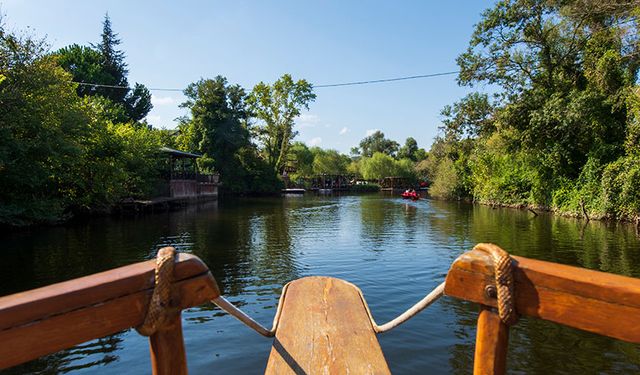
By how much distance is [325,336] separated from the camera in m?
2.69

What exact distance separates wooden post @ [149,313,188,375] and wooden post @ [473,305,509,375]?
48.1 inches

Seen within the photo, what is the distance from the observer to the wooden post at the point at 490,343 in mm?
1602

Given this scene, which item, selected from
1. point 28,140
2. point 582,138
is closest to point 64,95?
point 28,140

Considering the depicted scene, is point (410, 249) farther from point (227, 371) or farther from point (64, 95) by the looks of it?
point (64, 95)

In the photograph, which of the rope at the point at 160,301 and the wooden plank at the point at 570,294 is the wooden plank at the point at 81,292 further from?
the wooden plank at the point at 570,294

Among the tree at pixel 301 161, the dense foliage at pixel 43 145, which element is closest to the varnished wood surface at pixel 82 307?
the dense foliage at pixel 43 145

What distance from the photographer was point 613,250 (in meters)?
12.2

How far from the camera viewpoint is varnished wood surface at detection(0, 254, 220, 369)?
1235 mm

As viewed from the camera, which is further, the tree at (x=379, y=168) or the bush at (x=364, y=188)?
the tree at (x=379, y=168)

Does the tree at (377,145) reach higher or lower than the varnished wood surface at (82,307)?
higher

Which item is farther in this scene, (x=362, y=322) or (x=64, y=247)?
(x=64, y=247)

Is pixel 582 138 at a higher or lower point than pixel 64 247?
higher

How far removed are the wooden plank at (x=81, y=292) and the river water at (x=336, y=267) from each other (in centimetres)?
406

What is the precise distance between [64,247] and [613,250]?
1757 cm
